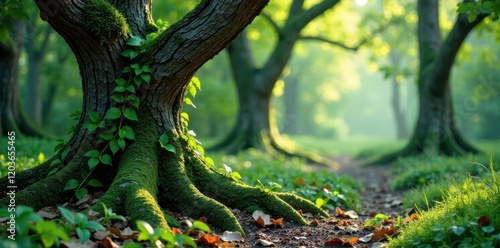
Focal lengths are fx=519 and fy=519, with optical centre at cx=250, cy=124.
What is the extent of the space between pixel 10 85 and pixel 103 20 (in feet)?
26.3

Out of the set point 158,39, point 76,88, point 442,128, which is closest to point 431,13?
A: point 442,128

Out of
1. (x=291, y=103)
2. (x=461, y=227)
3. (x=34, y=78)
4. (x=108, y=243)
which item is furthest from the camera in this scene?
(x=291, y=103)

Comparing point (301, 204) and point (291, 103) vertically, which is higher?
point (291, 103)

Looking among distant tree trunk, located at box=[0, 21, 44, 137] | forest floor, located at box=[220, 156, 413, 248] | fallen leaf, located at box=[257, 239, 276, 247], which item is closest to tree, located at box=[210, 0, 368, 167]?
distant tree trunk, located at box=[0, 21, 44, 137]

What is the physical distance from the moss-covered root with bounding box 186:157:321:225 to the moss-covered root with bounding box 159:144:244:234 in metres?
0.22

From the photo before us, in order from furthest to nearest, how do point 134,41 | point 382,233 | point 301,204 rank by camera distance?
point 301,204, point 134,41, point 382,233

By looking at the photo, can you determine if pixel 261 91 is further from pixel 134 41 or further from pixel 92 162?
pixel 92 162

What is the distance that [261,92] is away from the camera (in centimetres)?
1477

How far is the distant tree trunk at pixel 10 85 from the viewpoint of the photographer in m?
11.1

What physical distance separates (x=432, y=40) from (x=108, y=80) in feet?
36.7

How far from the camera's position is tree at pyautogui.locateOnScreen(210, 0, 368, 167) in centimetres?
1450

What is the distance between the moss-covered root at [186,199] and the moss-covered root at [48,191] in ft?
2.54

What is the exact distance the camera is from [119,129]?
4570mm

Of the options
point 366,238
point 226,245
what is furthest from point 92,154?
point 366,238
